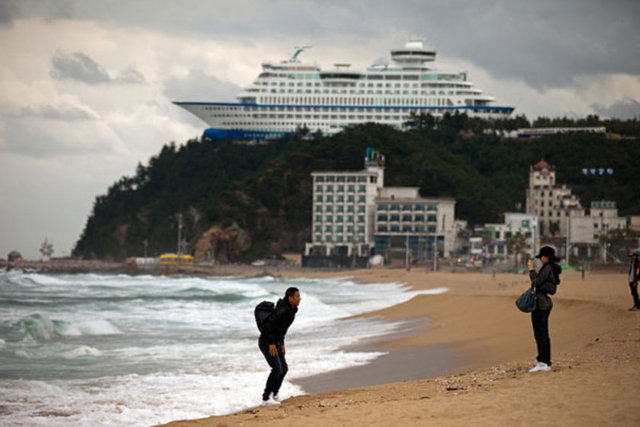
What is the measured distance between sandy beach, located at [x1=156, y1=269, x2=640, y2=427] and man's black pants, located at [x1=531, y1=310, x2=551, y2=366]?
0.23m

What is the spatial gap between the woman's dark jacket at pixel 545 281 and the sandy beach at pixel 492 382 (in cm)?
74

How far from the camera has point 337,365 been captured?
16.1 meters

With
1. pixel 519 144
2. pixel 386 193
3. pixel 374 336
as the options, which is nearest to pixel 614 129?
pixel 519 144

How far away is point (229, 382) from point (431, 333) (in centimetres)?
761

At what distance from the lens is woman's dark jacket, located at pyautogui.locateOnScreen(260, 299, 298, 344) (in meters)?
9.80

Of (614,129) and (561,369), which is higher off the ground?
(614,129)

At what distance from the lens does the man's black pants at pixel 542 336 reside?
10.1m

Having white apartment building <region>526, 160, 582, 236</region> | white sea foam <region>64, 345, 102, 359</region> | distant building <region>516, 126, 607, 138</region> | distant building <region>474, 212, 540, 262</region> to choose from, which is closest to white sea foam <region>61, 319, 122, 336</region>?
white sea foam <region>64, 345, 102, 359</region>

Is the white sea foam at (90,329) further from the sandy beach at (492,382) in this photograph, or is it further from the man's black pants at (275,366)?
the man's black pants at (275,366)

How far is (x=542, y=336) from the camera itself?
1020 centimetres

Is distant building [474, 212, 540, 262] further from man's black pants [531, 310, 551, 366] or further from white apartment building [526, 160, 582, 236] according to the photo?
man's black pants [531, 310, 551, 366]

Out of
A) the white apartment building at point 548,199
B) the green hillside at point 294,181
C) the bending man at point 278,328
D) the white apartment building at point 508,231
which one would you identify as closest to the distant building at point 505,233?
the white apartment building at point 508,231

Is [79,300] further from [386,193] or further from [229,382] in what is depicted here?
[386,193]

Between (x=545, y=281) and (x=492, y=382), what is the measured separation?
1316mm
